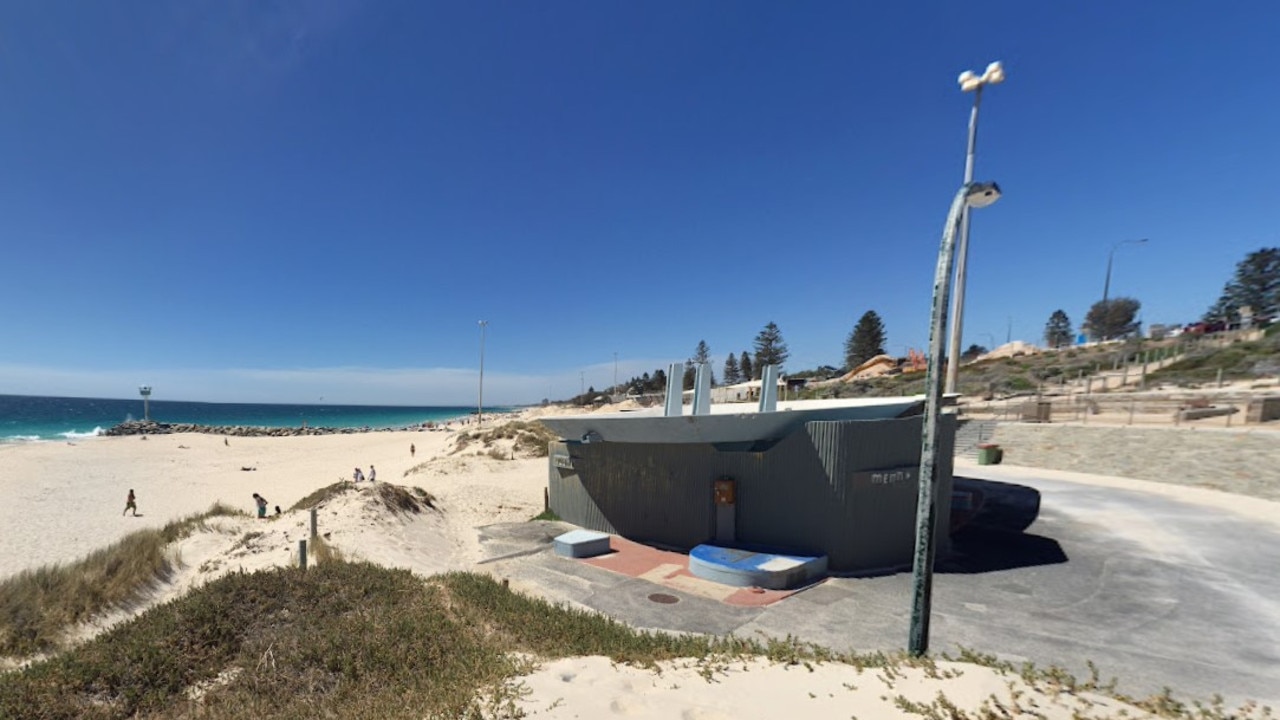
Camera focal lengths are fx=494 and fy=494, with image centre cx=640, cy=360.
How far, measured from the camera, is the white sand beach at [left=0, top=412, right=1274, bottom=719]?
521 centimetres

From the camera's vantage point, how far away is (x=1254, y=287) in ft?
298

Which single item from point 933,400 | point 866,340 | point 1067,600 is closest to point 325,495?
point 933,400

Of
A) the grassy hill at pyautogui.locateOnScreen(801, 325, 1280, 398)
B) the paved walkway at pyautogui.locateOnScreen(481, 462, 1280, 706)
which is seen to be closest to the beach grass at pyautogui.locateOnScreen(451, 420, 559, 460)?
the paved walkway at pyautogui.locateOnScreen(481, 462, 1280, 706)

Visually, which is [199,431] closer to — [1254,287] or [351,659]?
[351,659]

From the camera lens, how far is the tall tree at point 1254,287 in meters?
88.1

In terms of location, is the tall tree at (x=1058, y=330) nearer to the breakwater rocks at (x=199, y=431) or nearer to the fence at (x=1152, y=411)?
the fence at (x=1152, y=411)

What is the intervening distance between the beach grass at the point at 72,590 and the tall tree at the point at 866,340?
109 meters

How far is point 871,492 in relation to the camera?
13.3 meters

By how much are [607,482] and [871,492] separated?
8.77 metres

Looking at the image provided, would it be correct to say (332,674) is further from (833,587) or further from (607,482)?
(607,482)

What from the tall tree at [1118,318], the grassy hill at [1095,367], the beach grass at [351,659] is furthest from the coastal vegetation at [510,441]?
the tall tree at [1118,318]

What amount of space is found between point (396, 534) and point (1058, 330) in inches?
5890

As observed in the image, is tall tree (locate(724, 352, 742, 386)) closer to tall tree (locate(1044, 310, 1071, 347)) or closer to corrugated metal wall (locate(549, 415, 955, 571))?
tall tree (locate(1044, 310, 1071, 347))

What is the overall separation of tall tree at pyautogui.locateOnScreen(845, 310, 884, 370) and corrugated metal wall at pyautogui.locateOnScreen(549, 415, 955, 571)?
97.0 metres
